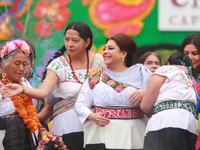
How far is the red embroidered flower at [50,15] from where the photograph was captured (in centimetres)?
862

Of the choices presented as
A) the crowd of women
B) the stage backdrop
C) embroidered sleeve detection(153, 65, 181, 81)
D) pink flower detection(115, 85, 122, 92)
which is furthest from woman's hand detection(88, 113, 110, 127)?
the stage backdrop

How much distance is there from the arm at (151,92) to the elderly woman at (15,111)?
3.40 ft

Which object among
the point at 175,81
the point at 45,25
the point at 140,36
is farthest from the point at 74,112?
the point at 45,25

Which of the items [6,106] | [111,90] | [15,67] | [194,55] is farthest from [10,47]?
[194,55]

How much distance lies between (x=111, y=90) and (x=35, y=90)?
2.38 ft

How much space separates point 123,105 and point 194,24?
18.9 ft

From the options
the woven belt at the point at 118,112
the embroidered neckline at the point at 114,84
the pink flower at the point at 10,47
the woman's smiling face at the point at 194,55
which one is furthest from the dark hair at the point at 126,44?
the pink flower at the point at 10,47

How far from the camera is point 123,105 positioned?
2.94 m

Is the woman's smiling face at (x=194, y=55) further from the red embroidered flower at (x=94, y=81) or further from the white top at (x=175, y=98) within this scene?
the red embroidered flower at (x=94, y=81)

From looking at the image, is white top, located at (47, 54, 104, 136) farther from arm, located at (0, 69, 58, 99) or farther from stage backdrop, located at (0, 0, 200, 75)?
stage backdrop, located at (0, 0, 200, 75)

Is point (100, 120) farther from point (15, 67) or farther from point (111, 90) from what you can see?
point (15, 67)

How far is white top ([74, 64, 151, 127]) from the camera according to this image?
2.93m

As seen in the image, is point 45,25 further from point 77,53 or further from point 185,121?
point 185,121

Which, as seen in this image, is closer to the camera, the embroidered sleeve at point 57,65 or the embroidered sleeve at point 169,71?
the embroidered sleeve at point 169,71
